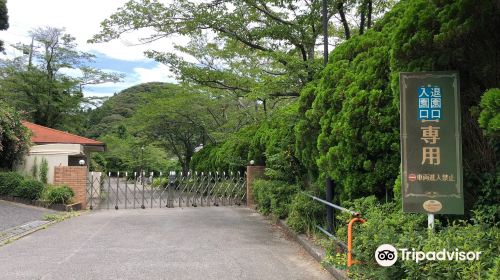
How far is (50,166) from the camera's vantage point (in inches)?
672

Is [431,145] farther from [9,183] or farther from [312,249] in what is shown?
[9,183]

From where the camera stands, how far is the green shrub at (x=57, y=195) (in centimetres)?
1382

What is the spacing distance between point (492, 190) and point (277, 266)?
3.18 m

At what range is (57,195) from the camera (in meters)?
13.8

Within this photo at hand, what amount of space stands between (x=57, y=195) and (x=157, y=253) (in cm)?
815

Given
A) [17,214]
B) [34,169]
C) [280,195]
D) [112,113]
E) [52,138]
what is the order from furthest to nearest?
[112,113], [52,138], [34,169], [17,214], [280,195]

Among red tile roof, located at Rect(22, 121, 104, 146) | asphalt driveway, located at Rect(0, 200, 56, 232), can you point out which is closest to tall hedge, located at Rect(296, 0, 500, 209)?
asphalt driveway, located at Rect(0, 200, 56, 232)

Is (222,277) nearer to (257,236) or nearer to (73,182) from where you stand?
(257,236)

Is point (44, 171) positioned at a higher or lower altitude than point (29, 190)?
higher

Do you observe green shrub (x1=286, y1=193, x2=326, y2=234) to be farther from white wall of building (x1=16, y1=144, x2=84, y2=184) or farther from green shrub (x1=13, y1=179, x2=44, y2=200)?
white wall of building (x1=16, y1=144, x2=84, y2=184)

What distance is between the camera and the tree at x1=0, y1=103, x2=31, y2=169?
582 inches

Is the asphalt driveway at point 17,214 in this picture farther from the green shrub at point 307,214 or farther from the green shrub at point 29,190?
the green shrub at point 307,214

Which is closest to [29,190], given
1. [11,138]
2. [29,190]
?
[29,190]

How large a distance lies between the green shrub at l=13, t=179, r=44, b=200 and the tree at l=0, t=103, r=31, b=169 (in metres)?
1.47
